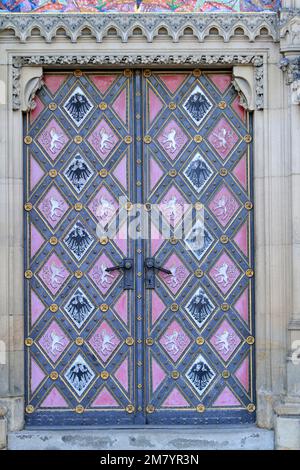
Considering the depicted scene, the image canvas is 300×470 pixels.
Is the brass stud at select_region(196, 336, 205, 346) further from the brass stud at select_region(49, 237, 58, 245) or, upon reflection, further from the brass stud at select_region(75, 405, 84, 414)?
the brass stud at select_region(49, 237, 58, 245)

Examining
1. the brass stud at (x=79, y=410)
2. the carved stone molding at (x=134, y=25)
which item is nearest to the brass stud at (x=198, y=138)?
the carved stone molding at (x=134, y=25)

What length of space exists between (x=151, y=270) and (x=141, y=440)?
1.53 meters

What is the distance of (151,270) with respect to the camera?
12.3 metres

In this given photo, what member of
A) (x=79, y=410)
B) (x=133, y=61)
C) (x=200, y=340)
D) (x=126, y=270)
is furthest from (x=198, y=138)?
(x=79, y=410)

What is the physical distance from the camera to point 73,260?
1230 centimetres

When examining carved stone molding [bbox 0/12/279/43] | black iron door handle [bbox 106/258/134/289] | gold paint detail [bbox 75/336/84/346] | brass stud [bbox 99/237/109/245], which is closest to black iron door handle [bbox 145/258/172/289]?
black iron door handle [bbox 106/258/134/289]

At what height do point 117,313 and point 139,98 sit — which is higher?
point 139,98

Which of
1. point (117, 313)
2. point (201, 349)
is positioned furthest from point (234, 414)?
point (117, 313)

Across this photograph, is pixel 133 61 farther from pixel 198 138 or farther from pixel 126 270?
pixel 126 270

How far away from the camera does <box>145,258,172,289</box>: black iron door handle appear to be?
12266mm

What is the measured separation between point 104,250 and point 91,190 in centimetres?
56

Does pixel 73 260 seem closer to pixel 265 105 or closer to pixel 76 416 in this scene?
pixel 76 416

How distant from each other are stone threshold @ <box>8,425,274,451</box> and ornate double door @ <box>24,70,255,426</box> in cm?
28

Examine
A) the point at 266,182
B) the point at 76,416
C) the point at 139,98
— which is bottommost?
the point at 76,416
